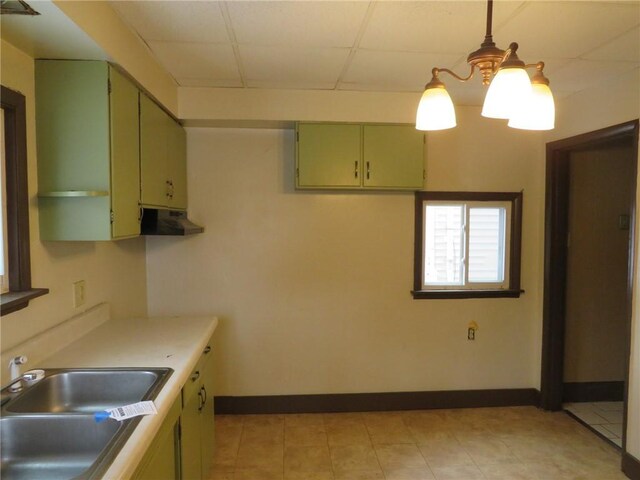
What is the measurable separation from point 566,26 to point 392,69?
3.08ft

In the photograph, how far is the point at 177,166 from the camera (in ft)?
9.32

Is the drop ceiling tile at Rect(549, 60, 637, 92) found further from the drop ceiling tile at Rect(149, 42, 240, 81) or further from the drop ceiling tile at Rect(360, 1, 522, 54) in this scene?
the drop ceiling tile at Rect(149, 42, 240, 81)

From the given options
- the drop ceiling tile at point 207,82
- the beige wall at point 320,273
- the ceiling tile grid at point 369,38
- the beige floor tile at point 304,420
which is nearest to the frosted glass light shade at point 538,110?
the ceiling tile grid at point 369,38

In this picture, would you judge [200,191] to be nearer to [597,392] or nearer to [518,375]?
[518,375]

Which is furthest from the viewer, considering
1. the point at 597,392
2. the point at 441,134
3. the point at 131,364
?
the point at 597,392

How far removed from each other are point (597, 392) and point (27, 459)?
3965 mm

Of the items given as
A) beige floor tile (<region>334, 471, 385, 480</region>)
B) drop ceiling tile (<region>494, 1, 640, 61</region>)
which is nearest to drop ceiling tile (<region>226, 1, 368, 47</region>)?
drop ceiling tile (<region>494, 1, 640, 61</region>)

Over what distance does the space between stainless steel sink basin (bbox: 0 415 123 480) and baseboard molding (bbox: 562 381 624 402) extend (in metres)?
3.49

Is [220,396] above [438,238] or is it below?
below

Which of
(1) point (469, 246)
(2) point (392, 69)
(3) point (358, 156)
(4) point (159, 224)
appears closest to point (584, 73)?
(2) point (392, 69)

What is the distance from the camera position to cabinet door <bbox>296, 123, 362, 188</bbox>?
9.77ft

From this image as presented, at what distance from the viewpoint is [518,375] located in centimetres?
340

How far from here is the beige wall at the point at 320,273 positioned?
10.3 ft

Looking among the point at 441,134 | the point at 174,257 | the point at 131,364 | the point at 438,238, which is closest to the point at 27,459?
the point at 131,364
